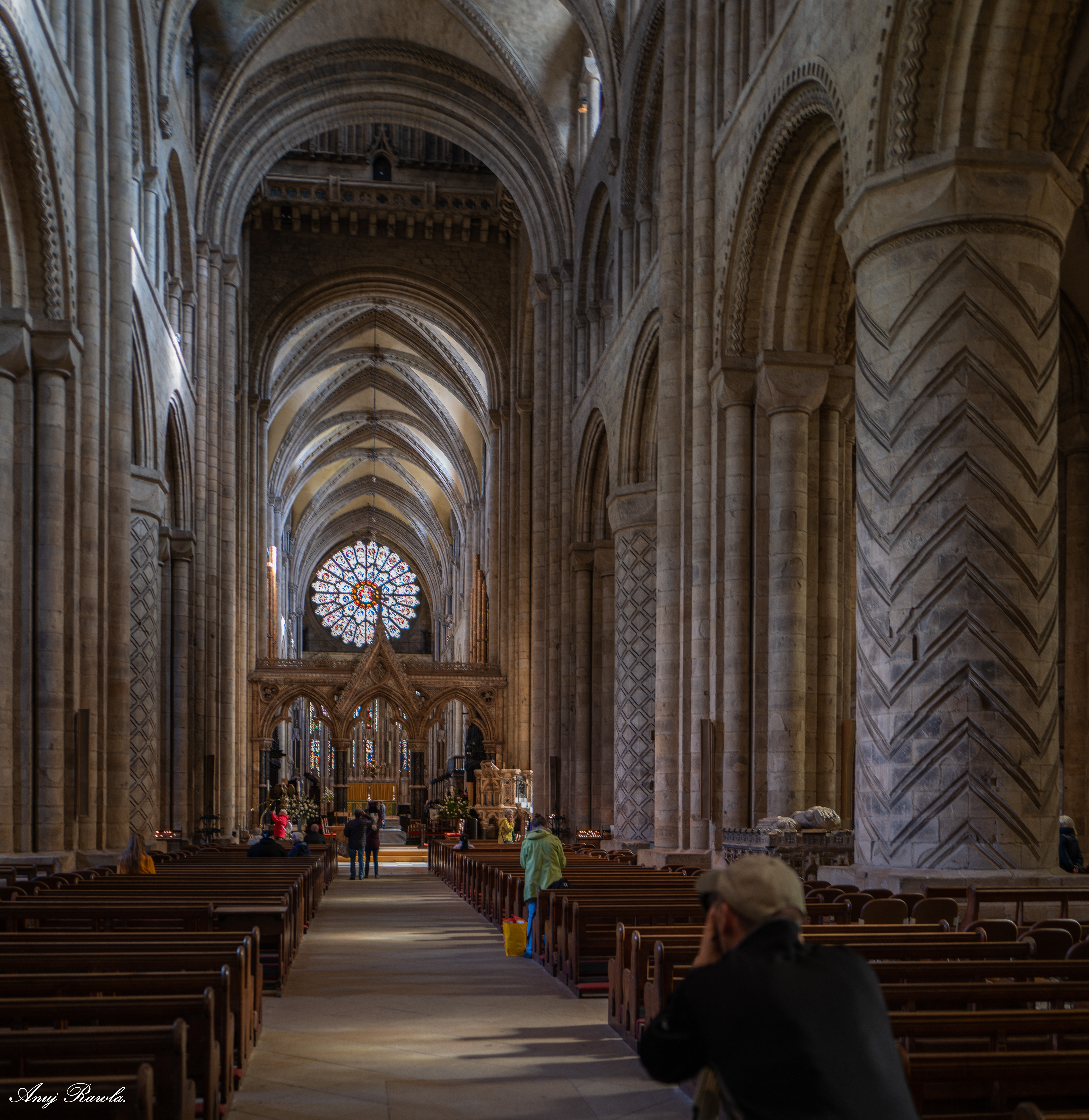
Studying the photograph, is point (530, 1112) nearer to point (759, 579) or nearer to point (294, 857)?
point (759, 579)

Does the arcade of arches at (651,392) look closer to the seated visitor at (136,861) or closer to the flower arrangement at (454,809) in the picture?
the flower arrangement at (454,809)

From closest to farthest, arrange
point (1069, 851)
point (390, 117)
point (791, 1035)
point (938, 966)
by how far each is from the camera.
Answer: point (791, 1035) → point (938, 966) → point (1069, 851) → point (390, 117)

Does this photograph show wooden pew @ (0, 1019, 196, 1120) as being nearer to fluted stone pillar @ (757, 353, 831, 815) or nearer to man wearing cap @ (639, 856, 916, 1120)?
man wearing cap @ (639, 856, 916, 1120)

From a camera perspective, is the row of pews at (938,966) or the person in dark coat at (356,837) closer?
the row of pews at (938,966)

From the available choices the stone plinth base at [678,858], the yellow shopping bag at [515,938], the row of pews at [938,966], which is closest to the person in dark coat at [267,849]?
the stone plinth base at [678,858]

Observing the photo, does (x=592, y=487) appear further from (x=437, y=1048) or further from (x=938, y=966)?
(x=938, y=966)

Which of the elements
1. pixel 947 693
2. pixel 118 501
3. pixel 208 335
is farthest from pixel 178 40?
pixel 947 693

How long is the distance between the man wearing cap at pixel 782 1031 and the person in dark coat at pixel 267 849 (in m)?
15.0

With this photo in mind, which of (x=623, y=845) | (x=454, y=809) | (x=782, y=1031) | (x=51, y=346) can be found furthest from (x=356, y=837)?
(x=782, y=1031)

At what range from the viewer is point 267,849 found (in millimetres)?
16891

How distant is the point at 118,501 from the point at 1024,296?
11.1 metres

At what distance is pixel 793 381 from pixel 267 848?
863 centimetres

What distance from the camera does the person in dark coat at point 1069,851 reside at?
37.4 ft
